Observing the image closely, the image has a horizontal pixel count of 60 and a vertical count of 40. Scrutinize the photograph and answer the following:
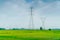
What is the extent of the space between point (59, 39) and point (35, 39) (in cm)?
152

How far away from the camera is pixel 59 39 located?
1037cm

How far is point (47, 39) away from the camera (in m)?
10.3

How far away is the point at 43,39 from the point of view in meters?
10.2

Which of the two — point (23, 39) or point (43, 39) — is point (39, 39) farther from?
point (23, 39)

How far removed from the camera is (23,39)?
34.7 feet

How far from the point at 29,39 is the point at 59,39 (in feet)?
6.34

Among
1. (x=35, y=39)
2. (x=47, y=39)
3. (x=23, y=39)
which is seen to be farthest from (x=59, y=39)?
(x=23, y=39)

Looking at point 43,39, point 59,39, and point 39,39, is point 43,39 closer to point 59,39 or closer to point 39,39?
point 39,39

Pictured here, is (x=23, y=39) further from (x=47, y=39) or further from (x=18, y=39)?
(x=47, y=39)

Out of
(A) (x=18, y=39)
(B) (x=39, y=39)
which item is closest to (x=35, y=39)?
(B) (x=39, y=39)

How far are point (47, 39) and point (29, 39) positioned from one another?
1198mm

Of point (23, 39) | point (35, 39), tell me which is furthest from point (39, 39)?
point (23, 39)

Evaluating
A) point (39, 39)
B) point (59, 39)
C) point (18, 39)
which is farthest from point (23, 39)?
point (59, 39)

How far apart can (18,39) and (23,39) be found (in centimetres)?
33
